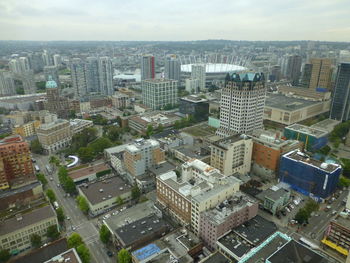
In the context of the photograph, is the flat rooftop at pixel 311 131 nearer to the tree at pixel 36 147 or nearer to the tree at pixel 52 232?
the tree at pixel 52 232

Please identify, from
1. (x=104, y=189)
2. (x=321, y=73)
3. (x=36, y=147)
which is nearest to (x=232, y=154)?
(x=104, y=189)

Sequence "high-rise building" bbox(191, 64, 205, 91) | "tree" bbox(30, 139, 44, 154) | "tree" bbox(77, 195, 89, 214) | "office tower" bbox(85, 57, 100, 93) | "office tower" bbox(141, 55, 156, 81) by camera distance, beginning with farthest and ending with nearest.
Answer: "high-rise building" bbox(191, 64, 205, 91) < "office tower" bbox(141, 55, 156, 81) < "office tower" bbox(85, 57, 100, 93) < "tree" bbox(30, 139, 44, 154) < "tree" bbox(77, 195, 89, 214)

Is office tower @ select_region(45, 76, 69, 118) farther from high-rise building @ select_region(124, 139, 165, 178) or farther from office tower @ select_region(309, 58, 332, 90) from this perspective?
office tower @ select_region(309, 58, 332, 90)

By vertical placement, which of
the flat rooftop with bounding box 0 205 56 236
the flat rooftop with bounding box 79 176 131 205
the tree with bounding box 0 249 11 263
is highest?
the flat rooftop with bounding box 0 205 56 236

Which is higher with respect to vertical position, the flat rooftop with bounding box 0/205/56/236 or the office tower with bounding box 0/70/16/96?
the office tower with bounding box 0/70/16/96

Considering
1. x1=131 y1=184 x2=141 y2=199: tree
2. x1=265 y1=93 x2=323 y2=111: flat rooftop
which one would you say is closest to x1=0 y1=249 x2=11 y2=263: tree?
x1=131 y1=184 x2=141 y2=199: tree

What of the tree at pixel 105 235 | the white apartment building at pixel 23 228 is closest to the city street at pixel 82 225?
the tree at pixel 105 235

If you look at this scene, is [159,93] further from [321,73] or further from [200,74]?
[321,73]
